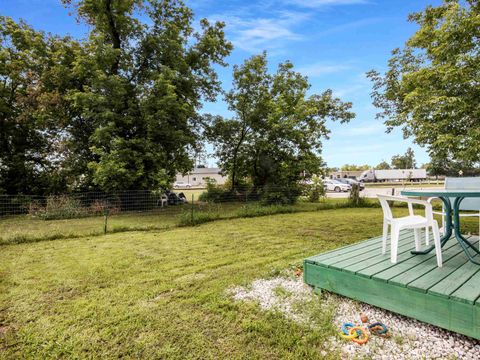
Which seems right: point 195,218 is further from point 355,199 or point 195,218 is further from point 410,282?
point 355,199

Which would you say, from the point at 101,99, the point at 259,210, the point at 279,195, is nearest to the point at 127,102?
the point at 101,99

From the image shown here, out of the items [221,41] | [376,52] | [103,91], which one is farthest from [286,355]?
[221,41]

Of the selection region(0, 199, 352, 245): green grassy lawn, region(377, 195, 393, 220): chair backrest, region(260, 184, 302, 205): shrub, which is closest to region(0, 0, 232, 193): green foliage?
region(0, 199, 352, 245): green grassy lawn

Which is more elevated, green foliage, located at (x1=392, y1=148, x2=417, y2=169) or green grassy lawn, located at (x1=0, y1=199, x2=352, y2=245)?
green foliage, located at (x1=392, y1=148, x2=417, y2=169)

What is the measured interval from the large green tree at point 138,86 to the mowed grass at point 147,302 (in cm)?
509

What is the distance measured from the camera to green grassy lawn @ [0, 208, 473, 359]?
184 centimetres

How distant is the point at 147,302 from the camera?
2.54 meters

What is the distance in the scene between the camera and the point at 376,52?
31.3 feet

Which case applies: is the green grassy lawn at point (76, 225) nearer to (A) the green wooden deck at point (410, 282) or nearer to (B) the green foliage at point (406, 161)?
(A) the green wooden deck at point (410, 282)

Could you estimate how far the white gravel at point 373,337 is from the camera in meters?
1.73

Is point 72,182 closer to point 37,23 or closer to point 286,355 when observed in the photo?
point 37,23

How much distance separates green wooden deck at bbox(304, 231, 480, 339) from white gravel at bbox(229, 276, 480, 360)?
4.2 inches

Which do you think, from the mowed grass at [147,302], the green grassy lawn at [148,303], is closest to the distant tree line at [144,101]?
the mowed grass at [147,302]

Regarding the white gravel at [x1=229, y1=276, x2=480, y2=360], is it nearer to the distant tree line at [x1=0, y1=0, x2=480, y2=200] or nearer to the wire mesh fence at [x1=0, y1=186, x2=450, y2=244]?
the wire mesh fence at [x1=0, y1=186, x2=450, y2=244]
